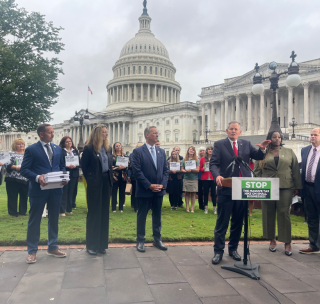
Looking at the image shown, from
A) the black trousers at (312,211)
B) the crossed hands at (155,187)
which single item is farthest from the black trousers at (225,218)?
the black trousers at (312,211)

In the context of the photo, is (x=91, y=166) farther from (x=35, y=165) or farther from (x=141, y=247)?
(x=141, y=247)

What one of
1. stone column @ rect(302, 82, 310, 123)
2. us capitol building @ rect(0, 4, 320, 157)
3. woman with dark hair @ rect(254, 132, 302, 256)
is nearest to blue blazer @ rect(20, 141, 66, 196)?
woman with dark hair @ rect(254, 132, 302, 256)

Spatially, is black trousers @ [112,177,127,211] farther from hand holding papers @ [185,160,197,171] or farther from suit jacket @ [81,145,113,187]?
suit jacket @ [81,145,113,187]

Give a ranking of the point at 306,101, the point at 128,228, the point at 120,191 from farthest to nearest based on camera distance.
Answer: the point at 306,101 → the point at 120,191 → the point at 128,228

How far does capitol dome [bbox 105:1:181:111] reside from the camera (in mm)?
107312

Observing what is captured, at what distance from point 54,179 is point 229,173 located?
3496 mm

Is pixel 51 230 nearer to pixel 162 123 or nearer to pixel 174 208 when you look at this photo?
pixel 174 208

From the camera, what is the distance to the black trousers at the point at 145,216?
22.9 feet

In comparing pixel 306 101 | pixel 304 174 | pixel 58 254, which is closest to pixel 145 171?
pixel 58 254

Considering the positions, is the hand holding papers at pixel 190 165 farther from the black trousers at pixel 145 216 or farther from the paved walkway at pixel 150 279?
the paved walkway at pixel 150 279

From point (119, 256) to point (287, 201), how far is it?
13.0 feet

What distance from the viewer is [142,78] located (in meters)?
107

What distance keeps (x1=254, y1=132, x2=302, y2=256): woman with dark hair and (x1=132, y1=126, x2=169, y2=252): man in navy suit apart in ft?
8.10

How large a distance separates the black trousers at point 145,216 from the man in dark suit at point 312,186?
11.1 ft
